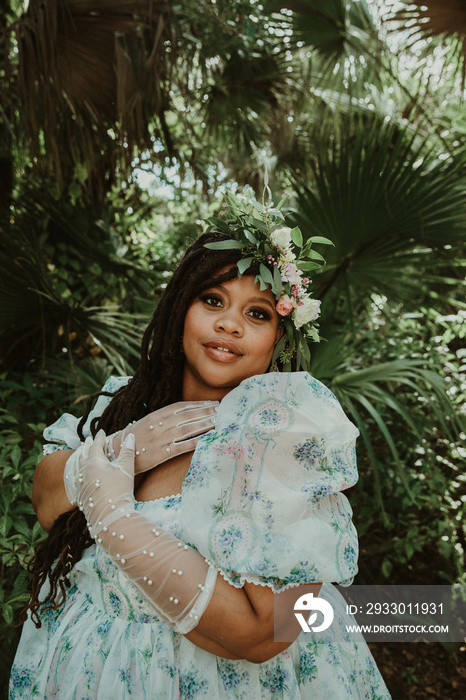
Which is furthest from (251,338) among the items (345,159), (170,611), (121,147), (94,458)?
(121,147)

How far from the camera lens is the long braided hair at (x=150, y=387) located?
4.68 feet

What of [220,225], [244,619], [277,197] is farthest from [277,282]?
[277,197]

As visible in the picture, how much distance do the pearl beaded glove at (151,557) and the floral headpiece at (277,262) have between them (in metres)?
0.60

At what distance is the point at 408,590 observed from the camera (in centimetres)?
357

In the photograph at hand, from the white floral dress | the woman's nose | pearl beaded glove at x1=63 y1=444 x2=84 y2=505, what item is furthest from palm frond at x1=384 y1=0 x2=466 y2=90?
pearl beaded glove at x1=63 y1=444 x2=84 y2=505

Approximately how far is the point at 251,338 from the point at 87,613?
2.68 feet

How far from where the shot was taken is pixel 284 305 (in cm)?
149

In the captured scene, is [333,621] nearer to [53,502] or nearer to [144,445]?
[144,445]

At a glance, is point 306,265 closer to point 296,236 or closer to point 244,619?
point 296,236

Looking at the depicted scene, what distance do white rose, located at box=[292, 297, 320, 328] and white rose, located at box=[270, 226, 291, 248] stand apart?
168mm

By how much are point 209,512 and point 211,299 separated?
59cm

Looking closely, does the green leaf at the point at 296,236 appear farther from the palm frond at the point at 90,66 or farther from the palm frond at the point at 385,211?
the palm frond at the point at 90,66

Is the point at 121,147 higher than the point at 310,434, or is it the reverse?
the point at 121,147

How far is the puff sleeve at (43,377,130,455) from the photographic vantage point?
1.63 metres
